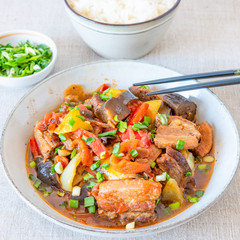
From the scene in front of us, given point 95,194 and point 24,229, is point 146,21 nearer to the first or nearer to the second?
point 95,194

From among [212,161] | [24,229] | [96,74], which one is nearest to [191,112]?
[212,161]

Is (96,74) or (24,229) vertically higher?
(96,74)

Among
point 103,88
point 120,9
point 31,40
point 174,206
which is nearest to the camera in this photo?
point 174,206

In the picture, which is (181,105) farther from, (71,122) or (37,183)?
(37,183)

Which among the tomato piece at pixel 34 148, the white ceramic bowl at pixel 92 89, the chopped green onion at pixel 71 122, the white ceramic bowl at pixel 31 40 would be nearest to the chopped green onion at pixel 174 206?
the white ceramic bowl at pixel 92 89

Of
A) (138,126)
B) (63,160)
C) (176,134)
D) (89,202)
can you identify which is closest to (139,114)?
(138,126)

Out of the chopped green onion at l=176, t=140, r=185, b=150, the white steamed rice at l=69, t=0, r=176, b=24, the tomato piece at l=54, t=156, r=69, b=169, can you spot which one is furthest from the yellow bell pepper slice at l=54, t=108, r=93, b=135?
the white steamed rice at l=69, t=0, r=176, b=24

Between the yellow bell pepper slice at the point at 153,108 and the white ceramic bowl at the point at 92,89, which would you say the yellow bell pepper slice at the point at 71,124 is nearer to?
the white ceramic bowl at the point at 92,89
